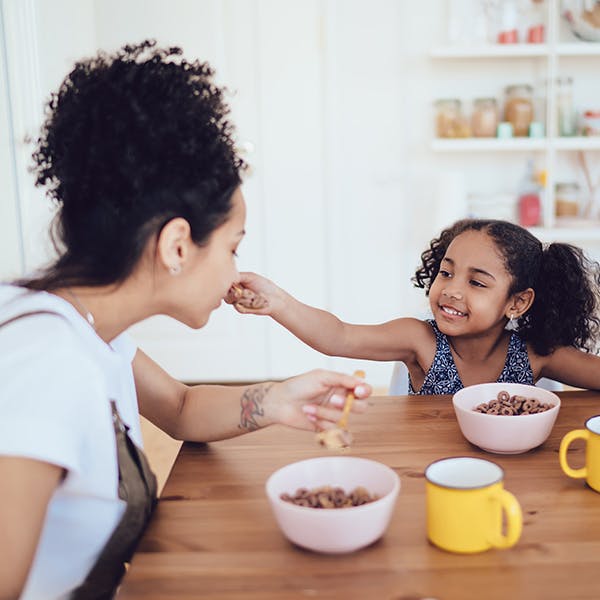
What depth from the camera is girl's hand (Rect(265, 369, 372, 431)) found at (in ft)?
3.46

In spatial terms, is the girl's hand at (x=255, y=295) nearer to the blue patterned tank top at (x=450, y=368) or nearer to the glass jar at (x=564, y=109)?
the blue patterned tank top at (x=450, y=368)

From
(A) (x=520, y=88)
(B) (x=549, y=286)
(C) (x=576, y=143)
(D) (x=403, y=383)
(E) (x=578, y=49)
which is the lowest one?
(D) (x=403, y=383)

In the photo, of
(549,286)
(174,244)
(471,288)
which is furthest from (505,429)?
(549,286)

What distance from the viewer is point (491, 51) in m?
3.26

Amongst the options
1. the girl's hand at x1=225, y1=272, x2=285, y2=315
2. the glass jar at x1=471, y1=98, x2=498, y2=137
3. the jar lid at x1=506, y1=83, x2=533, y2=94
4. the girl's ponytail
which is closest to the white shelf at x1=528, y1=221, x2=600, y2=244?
the glass jar at x1=471, y1=98, x2=498, y2=137

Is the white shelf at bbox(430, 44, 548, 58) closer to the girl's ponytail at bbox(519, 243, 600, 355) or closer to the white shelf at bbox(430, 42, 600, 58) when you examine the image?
the white shelf at bbox(430, 42, 600, 58)

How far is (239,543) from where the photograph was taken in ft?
2.75

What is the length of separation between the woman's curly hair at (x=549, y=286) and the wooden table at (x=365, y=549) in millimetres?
553

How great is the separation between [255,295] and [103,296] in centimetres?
55

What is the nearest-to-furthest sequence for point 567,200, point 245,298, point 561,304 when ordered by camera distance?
1. point 245,298
2. point 561,304
3. point 567,200

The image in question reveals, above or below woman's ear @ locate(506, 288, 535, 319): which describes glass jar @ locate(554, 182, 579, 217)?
above

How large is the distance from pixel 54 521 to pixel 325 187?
9.04ft

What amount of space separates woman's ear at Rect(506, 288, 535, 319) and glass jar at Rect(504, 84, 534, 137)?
1849 millimetres

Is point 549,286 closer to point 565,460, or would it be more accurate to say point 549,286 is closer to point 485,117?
point 565,460
